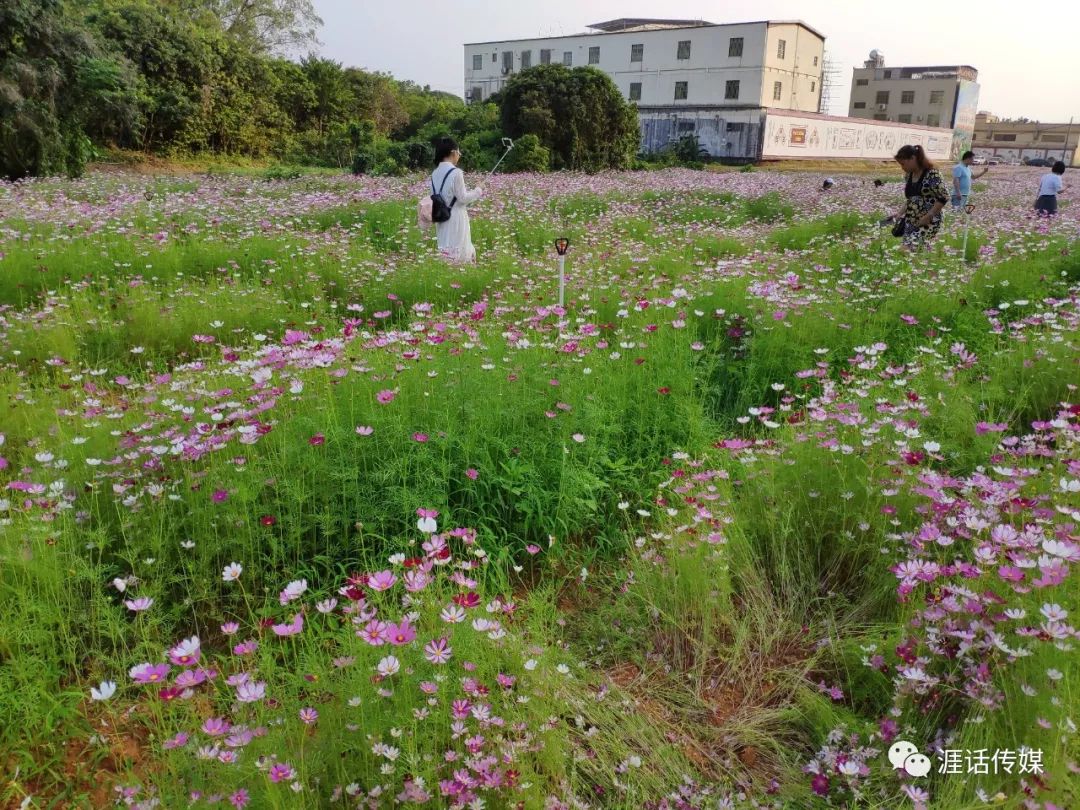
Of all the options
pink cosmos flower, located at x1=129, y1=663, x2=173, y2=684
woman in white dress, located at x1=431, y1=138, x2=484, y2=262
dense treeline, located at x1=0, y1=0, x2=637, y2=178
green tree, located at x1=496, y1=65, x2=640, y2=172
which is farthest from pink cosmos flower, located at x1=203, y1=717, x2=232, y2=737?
green tree, located at x1=496, y1=65, x2=640, y2=172

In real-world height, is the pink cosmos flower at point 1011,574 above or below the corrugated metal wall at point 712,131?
below

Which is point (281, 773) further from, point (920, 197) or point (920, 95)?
point (920, 95)

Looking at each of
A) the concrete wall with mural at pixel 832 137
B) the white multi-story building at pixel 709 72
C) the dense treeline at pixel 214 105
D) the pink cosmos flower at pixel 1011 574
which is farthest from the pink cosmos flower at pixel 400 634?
the concrete wall with mural at pixel 832 137

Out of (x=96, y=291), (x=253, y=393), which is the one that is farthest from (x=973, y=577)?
(x=96, y=291)

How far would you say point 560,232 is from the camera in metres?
10.2

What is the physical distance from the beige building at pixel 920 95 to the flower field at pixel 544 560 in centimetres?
6883

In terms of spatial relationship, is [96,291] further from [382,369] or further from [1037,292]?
[1037,292]

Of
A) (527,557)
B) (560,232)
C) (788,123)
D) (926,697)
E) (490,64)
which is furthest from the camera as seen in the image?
(490,64)

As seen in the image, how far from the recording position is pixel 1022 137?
285 ft

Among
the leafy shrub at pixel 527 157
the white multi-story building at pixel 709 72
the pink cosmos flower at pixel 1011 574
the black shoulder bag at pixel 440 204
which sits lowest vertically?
the pink cosmos flower at pixel 1011 574

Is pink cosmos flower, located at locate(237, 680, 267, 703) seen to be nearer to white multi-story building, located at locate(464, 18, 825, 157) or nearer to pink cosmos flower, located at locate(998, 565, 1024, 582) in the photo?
pink cosmos flower, located at locate(998, 565, 1024, 582)

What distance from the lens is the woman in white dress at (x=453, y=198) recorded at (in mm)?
7070

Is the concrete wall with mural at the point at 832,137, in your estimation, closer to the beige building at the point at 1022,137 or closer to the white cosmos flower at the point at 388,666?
the beige building at the point at 1022,137

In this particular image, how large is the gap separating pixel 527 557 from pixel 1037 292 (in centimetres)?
561
